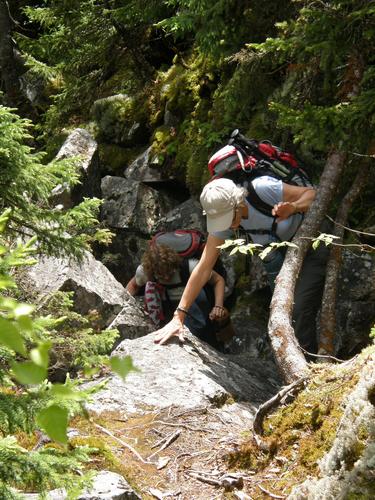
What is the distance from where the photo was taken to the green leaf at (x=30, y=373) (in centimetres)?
76

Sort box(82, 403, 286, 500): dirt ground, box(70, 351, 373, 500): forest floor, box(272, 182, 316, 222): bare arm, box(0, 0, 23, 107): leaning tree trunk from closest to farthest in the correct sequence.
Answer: box(70, 351, 373, 500): forest floor < box(82, 403, 286, 500): dirt ground < box(272, 182, 316, 222): bare arm < box(0, 0, 23, 107): leaning tree trunk

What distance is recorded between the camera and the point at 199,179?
10.3 meters

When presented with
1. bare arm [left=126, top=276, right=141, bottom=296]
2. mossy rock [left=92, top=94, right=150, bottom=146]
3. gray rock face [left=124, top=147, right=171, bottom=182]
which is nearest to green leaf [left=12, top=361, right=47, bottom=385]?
bare arm [left=126, top=276, right=141, bottom=296]

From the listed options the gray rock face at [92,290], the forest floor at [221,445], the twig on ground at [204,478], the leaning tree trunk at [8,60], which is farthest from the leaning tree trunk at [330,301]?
the leaning tree trunk at [8,60]

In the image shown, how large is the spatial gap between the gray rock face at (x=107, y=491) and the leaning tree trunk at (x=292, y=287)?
5.34 ft

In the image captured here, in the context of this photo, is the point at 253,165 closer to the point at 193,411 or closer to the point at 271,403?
the point at 193,411

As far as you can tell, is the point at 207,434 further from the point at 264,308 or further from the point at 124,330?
the point at 264,308

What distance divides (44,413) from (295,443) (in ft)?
10.9

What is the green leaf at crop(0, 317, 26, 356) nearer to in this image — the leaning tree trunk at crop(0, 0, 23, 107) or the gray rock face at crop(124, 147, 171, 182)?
the gray rock face at crop(124, 147, 171, 182)

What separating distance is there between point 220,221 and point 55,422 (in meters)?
4.96

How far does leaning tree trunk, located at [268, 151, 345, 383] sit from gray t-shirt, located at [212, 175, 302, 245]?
0.22 meters

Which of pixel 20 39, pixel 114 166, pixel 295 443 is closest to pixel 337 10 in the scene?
pixel 295 443

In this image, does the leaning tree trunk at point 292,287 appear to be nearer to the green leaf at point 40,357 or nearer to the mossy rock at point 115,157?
the green leaf at point 40,357

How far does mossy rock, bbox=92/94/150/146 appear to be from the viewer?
13047 millimetres
